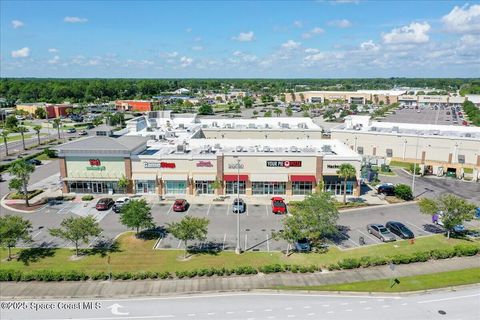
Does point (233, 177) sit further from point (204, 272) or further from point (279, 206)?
point (204, 272)

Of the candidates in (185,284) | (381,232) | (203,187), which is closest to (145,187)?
(203,187)

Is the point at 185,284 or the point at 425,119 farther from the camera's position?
the point at 425,119

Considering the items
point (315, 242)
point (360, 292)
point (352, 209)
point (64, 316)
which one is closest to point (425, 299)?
point (360, 292)

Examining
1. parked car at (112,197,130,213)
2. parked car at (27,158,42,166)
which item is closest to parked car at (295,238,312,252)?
parked car at (112,197,130,213)

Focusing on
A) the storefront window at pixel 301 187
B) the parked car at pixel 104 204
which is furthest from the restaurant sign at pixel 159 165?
→ the storefront window at pixel 301 187

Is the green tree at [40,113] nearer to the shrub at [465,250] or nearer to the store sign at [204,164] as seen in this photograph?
the store sign at [204,164]

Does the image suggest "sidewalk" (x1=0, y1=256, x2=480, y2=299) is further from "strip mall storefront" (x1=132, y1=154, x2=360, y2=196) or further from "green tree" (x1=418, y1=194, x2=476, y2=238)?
"strip mall storefront" (x1=132, y1=154, x2=360, y2=196)
